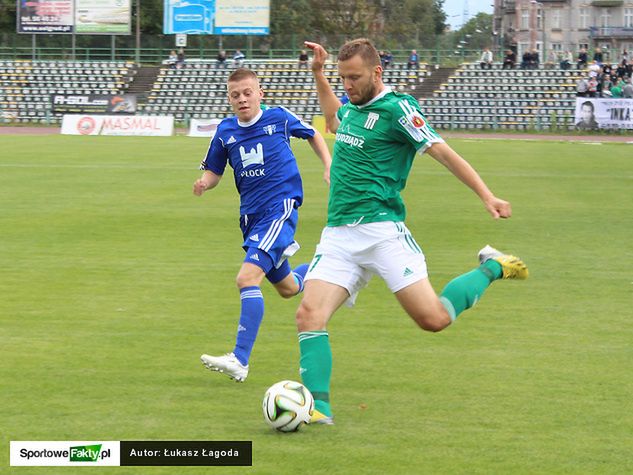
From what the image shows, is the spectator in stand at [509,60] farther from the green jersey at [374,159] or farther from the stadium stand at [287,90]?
the green jersey at [374,159]

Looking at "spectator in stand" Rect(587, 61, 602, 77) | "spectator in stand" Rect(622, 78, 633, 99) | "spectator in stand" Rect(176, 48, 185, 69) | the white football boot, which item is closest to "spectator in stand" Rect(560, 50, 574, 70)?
"spectator in stand" Rect(587, 61, 602, 77)

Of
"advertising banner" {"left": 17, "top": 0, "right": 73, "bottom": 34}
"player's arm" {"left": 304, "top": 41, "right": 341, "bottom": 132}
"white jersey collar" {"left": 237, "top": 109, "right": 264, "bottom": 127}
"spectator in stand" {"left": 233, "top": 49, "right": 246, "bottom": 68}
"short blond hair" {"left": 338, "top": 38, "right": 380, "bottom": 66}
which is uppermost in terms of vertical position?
"advertising banner" {"left": 17, "top": 0, "right": 73, "bottom": 34}

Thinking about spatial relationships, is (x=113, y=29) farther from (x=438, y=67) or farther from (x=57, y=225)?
(x=57, y=225)

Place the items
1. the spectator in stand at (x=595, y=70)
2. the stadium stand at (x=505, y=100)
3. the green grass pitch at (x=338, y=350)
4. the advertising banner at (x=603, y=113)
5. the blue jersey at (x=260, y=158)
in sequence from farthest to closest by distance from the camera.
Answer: the stadium stand at (x=505, y=100), the spectator in stand at (x=595, y=70), the advertising banner at (x=603, y=113), the blue jersey at (x=260, y=158), the green grass pitch at (x=338, y=350)

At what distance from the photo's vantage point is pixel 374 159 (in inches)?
253

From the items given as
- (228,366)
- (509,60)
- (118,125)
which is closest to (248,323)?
(228,366)

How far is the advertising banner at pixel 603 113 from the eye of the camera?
4470cm

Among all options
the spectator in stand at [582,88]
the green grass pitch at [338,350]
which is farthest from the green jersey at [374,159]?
the spectator in stand at [582,88]

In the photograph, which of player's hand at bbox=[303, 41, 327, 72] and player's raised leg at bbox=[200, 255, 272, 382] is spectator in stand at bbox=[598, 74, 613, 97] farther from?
player's hand at bbox=[303, 41, 327, 72]

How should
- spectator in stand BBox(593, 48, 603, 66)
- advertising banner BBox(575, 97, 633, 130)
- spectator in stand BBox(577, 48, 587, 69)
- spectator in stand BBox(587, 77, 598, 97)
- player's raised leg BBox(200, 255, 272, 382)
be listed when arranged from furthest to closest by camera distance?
spectator in stand BBox(593, 48, 603, 66)
spectator in stand BBox(577, 48, 587, 69)
spectator in stand BBox(587, 77, 598, 97)
advertising banner BBox(575, 97, 633, 130)
player's raised leg BBox(200, 255, 272, 382)

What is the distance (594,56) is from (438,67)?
7659 mm

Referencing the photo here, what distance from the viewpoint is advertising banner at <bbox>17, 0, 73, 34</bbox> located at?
2244 inches

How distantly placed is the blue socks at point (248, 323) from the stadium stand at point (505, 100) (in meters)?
41.4

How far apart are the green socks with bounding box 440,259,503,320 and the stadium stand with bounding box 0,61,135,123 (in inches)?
1918
